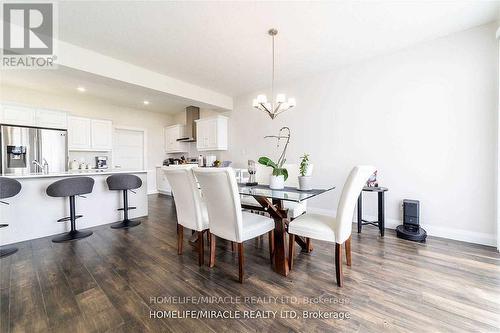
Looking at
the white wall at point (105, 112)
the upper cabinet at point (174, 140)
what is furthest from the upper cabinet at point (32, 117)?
the upper cabinet at point (174, 140)

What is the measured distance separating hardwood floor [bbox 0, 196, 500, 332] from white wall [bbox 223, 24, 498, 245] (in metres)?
0.61

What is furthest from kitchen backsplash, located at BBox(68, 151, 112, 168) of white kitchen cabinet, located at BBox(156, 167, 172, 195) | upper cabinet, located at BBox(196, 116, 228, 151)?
upper cabinet, located at BBox(196, 116, 228, 151)

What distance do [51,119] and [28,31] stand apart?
2679 mm

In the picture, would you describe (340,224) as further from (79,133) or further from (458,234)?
(79,133)

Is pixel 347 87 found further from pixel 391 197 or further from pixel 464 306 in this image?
pixel 464 306

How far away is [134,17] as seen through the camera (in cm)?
229

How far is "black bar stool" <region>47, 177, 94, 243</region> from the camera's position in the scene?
8.89ft

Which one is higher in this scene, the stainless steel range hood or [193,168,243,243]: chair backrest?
the stainless steel range hood

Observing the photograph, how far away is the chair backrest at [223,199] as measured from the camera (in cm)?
166

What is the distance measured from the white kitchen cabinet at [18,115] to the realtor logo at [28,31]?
1632mm

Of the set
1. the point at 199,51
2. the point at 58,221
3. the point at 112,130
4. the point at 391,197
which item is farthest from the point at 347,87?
the point at 112,130

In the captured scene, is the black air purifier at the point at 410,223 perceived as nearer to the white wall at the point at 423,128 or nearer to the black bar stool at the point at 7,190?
the white wall at the point at 423,128

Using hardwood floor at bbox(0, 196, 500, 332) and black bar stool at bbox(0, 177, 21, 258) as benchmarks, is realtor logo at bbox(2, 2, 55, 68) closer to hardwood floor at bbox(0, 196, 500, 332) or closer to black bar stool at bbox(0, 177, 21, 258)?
black bar stool at bbox(0, 177, 21, 258)


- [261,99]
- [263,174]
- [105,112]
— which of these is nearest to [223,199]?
[263,174]
